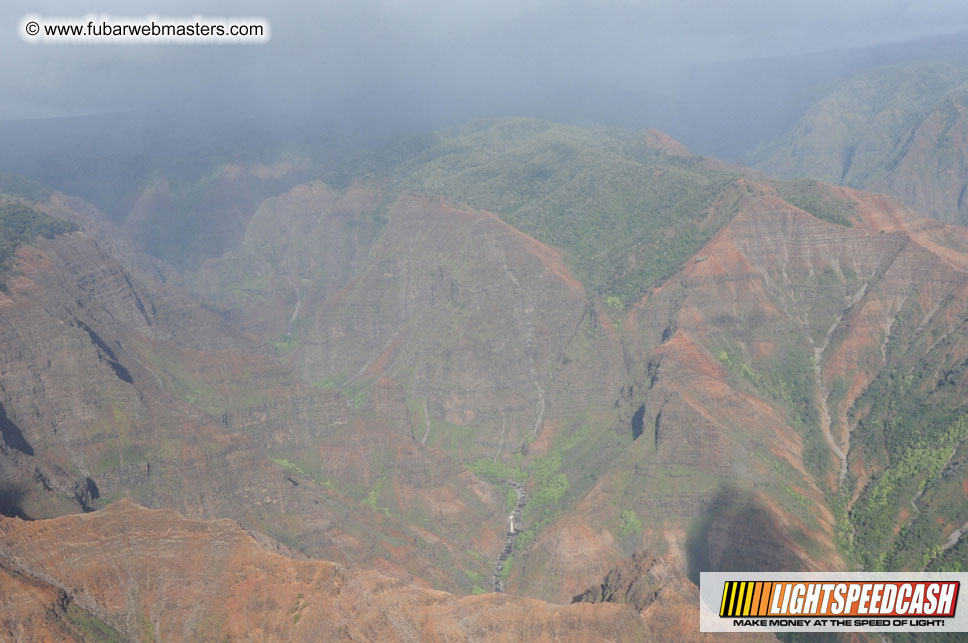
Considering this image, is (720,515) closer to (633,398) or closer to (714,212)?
(633,398)

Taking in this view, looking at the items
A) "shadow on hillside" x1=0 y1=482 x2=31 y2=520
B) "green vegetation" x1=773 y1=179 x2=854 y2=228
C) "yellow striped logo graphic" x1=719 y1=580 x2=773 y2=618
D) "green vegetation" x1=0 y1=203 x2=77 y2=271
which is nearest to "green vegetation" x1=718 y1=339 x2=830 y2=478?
"green vegetation" x1=773 y1=179 x2=854 y2=228

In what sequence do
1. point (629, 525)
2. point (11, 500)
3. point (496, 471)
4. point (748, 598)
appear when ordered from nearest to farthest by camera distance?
point (748, 598) → point (11, 500) → point (629, 525) → point (496, 471)

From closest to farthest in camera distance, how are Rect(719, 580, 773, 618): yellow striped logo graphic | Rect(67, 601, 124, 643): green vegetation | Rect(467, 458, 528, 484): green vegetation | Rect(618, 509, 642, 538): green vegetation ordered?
Rect(67, 601, 124, 643): green vegetation → Rect(719, 580, 773, 618): yellow striped logo graphic → Rect(618, 509, 642, 538): green vegetation → Rect(467, 458, 528, 484): green vegetation

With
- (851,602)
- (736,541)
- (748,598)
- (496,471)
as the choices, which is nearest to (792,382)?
(736,541)

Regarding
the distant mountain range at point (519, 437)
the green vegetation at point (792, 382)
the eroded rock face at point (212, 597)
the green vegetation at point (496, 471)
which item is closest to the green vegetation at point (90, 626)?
the eroded rock face at point (212, 597)

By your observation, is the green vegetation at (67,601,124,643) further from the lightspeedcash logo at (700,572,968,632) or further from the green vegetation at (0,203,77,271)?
the green vegetation at (0,203,77,271)

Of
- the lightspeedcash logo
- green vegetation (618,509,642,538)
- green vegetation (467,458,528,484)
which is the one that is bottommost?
green vegetation (467,458,528,484)

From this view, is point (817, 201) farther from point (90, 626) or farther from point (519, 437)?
point (90, 626)

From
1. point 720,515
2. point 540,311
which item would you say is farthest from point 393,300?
point 720,515

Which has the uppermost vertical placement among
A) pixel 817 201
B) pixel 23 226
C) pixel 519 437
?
pixel 23 226
